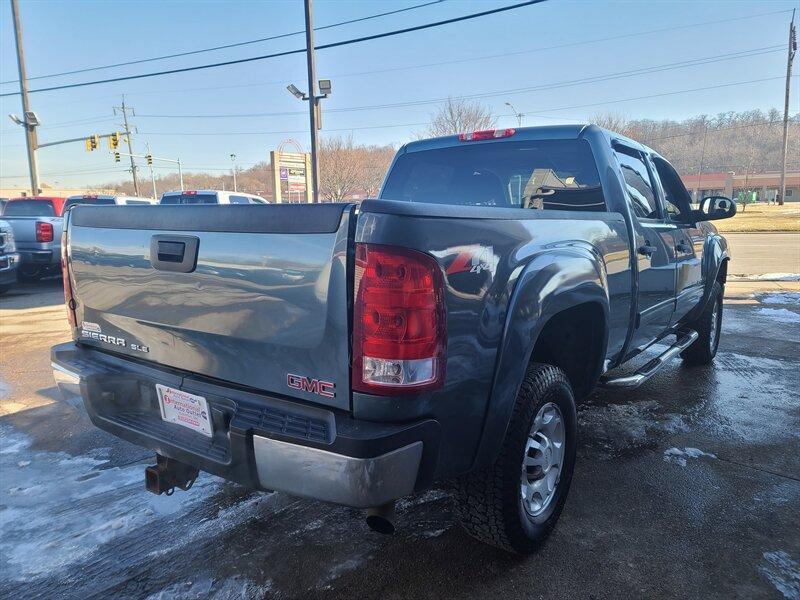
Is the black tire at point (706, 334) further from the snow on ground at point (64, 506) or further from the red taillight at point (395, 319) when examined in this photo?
the snow on ground at point (64, 506)

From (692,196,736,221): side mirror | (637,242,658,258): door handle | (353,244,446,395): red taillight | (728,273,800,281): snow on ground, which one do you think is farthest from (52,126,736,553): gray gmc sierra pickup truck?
(728,273,800,281): snow on ground

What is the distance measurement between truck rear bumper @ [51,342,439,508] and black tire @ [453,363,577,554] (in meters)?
0.44

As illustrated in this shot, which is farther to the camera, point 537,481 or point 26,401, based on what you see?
point 26,401

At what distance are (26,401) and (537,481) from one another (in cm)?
441

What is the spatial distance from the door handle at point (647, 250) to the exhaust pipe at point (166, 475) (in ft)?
9.25

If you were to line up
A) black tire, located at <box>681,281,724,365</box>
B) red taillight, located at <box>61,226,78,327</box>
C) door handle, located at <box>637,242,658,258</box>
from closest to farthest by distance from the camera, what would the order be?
1. red taillight, located at <box>61,226,78,327</box>
2. door handle, located at <box>637,242,658,258</box>
3. black tire, located at <box>681,281,724,365</box>

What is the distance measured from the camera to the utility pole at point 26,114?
69.4 feet

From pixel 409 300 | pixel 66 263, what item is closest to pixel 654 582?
pixel 409 300

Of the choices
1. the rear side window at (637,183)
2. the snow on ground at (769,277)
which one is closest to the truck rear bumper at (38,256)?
the rear side window at (637,183)

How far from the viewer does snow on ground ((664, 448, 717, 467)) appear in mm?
3547

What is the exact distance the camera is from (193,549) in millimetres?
2604

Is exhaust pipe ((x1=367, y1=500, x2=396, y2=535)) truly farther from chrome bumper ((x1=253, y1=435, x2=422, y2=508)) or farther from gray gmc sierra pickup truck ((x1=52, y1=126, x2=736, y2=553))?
→ chrome bumper ((x1=253, y1=435, x2=422, y2=508))

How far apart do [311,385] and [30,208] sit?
624 inches

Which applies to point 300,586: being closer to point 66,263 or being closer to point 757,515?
point 66,263
